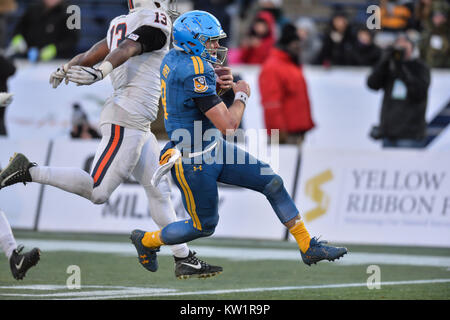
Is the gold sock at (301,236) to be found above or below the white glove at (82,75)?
below

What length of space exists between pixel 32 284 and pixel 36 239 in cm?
326

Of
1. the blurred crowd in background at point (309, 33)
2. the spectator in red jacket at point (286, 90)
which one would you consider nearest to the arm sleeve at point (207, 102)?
the spectator in red jacket at point (286, 90)

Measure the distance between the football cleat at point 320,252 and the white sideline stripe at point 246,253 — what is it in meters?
2.44

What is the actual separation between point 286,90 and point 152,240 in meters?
5.99

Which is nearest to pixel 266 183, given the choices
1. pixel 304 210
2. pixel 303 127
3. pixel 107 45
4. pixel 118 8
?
pixel 107 45

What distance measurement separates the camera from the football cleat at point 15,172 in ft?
22.9

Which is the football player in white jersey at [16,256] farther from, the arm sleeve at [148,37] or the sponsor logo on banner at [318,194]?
the sponsor logo on banner at [318,194]

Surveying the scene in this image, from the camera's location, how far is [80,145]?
1162cm

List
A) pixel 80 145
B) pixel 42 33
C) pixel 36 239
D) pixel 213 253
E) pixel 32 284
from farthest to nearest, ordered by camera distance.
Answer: pixel 42 33 → pixel 80 145 → pixel 36 239 → pixel 213 253 → pixel 32 284

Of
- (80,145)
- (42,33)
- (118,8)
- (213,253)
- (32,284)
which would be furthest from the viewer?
(118,8)

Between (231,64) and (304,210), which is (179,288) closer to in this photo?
(304,210)

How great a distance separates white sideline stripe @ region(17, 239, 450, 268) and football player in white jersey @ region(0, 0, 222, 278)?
221cm

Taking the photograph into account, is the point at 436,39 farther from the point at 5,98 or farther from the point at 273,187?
the point at 5,98

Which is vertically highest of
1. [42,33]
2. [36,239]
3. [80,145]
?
[42,33]
